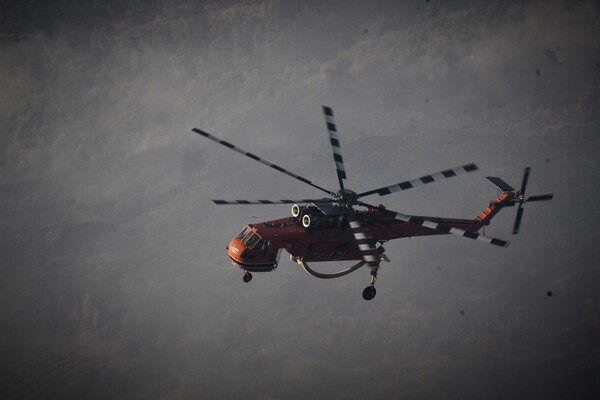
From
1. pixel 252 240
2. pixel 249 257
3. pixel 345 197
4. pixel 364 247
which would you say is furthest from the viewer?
pixel 252 240

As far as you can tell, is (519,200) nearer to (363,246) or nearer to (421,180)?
(421,180)

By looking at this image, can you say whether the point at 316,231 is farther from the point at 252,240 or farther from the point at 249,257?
the point at 249,257

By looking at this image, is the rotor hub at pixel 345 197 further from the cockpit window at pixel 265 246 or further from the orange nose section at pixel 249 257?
the orange nose section at pixel 249 257

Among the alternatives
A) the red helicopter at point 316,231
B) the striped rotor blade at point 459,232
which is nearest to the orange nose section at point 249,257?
the red helicopter at point 316,231

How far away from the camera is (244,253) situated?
26.5m

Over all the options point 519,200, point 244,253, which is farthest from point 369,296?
point 519,200

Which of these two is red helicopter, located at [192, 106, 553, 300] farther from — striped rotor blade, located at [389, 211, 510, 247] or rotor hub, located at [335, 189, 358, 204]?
striped rotor blade, located at [389, 211, 510, 247]

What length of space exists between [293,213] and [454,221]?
1230cm

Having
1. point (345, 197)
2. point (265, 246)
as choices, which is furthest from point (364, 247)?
point (265, 246)

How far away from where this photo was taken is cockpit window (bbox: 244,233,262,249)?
26.5 metres

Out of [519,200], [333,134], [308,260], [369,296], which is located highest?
[333,134]

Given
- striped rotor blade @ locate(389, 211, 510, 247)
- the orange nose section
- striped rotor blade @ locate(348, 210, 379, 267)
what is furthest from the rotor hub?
Answer: the orange nose section

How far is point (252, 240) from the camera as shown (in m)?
26.8

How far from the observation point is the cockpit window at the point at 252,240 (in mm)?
26520
